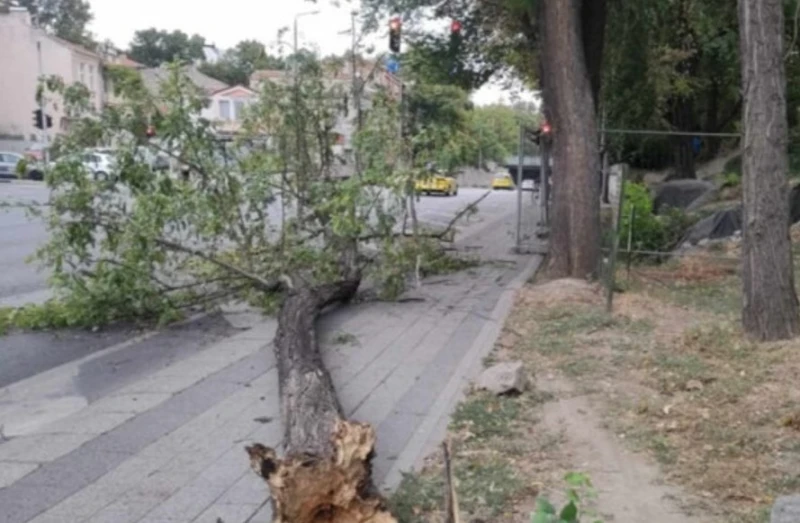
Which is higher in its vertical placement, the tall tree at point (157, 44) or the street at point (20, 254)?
the tall tree at point (157, 44)

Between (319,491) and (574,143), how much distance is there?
25.0 ft

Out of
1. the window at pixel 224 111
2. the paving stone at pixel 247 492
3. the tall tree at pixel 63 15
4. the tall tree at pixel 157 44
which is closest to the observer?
the paving stone at pixel 247 492

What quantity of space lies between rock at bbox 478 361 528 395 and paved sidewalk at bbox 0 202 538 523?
228 millimetres

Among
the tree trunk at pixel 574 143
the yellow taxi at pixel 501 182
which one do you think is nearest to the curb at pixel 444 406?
the tree trunk at pixel 574 143

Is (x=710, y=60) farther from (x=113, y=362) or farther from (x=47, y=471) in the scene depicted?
(x=47, y=471)

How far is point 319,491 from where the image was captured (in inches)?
141

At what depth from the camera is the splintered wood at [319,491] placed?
11.6ft

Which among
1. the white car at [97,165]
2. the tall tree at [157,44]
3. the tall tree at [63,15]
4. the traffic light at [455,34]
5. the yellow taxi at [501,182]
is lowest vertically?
the yellow taxi at [501,182]

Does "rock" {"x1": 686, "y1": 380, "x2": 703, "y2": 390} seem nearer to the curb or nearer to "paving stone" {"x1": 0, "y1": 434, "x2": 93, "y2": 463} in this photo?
the curb

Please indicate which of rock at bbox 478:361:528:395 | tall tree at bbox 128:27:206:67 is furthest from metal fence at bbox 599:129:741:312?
tall tree at bbox 128:27:206:67

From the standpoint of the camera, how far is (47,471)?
452 centimetres

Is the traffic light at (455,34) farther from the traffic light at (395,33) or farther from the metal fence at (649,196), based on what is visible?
the metal fence at (649,196)

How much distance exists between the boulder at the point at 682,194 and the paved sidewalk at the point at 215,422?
14295 mm

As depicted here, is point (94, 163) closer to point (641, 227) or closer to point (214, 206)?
point (214, 206)
